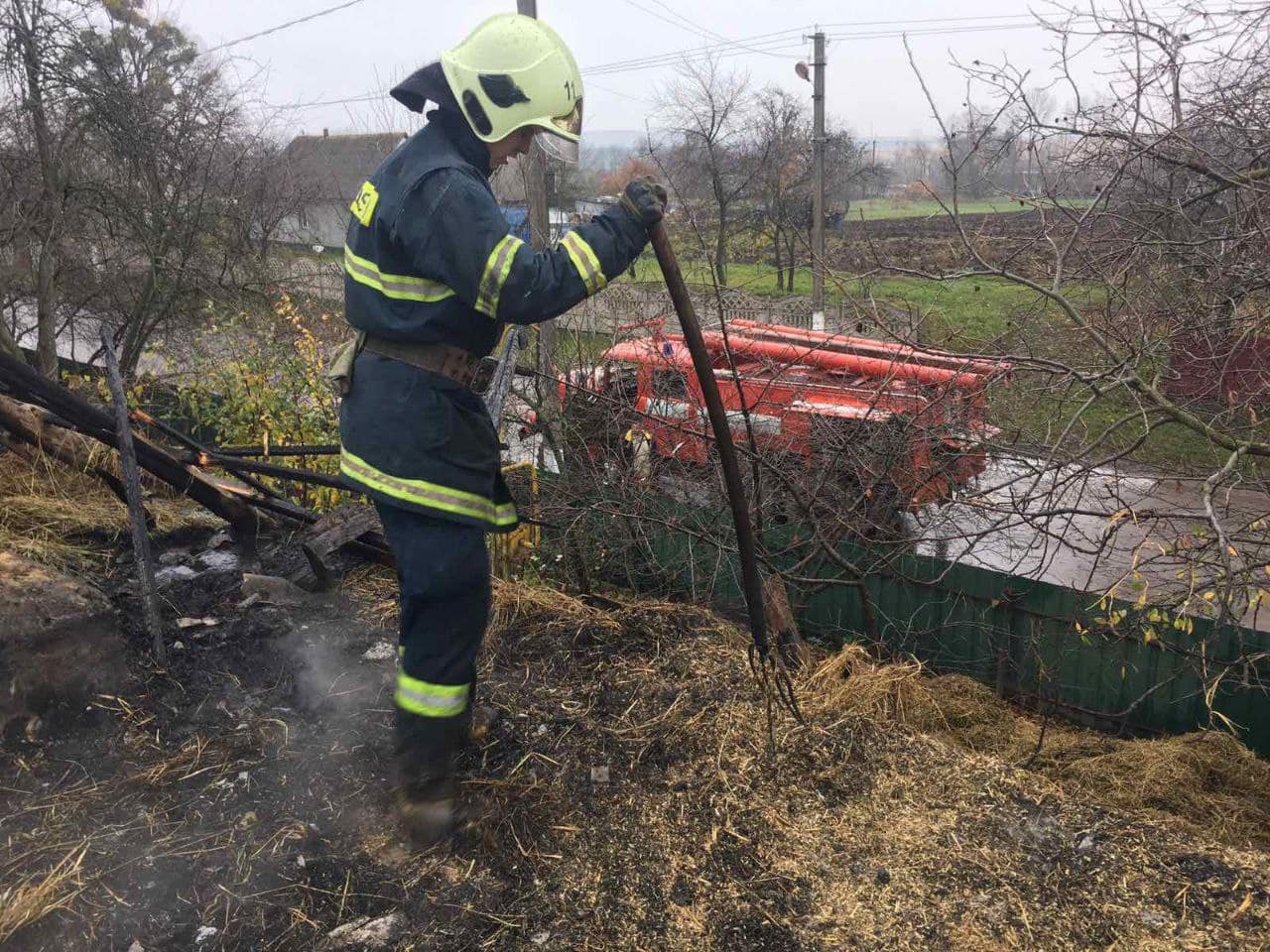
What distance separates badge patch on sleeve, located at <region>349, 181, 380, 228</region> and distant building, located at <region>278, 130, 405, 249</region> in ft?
12.8

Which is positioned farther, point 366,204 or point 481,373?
point 481,373

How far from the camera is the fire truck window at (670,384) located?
4656 mm

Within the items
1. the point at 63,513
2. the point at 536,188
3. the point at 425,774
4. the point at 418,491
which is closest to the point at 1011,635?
the point at 425,774

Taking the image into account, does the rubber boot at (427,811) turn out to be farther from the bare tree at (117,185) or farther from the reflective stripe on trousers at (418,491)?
the bare tree at (117,185)

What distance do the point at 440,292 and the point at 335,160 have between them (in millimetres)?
21738

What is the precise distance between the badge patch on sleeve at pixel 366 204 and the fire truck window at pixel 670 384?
87.2 inches

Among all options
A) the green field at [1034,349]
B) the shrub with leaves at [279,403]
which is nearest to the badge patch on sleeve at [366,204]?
the green field at [1034,349]

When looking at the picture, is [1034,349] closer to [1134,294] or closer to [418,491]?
[1134,294]

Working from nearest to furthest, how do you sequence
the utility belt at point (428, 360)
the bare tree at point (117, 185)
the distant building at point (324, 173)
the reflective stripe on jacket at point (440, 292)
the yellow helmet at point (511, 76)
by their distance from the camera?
the reflective stripe on jacket at point (440, 292) < the yellow helmet at point (511, 76) < the utility belt at point (428, 360) < the bare tree at point (117, 185) < the distant building at point (324, 173)

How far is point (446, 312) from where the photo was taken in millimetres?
2439

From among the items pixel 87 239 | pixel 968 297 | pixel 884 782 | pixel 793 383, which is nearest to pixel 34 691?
pixel 884 782

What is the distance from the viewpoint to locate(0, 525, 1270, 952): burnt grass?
2322 millimetres

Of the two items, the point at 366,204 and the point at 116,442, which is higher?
the point at 366,204

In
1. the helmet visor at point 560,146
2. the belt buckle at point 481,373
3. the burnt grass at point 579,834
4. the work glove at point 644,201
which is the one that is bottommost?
the burnt grass at point 579,834
